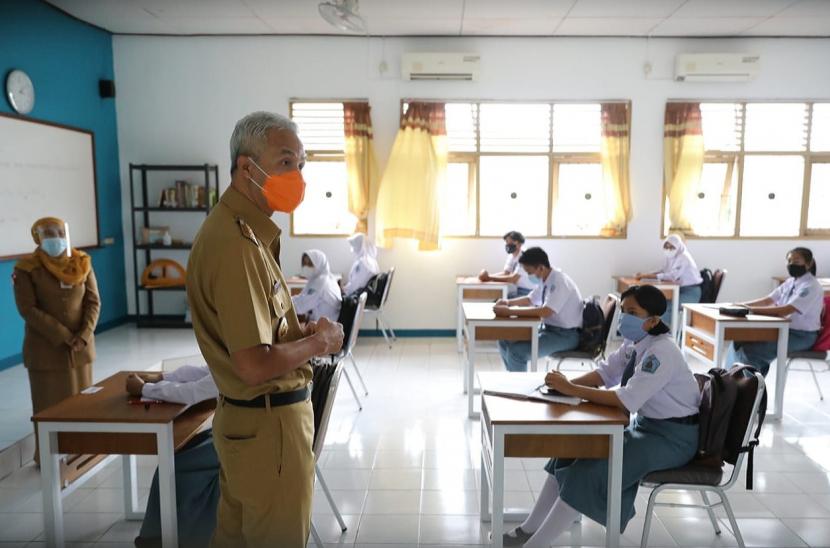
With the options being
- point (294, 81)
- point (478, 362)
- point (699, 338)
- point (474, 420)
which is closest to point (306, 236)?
point (294, 81)

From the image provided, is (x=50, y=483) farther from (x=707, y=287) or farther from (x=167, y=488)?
(x=707, y=287)

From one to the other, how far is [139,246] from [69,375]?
3.63m

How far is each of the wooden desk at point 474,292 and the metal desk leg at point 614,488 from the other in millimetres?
3610

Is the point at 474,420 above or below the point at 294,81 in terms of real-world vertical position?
below

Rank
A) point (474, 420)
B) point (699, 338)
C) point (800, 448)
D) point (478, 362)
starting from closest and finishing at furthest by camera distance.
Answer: point (800, 448)
point (474, 420)
point (699, 338)
point (478, 362)

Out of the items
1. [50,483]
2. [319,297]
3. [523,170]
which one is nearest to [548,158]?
[523,170]

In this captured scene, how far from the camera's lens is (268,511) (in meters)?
1.40

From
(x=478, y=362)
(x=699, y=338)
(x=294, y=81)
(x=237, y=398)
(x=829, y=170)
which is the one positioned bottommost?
(x=478, y=362)

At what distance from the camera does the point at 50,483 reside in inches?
79.1

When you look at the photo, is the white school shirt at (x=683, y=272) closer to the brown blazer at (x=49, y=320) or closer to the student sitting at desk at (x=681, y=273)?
the student sitting at desk at (x=681, y=273)

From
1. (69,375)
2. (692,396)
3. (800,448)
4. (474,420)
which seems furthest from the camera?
(474,420)

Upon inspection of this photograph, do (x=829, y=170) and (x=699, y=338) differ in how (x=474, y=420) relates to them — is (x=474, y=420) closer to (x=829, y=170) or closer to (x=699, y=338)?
(x=699, y=338)

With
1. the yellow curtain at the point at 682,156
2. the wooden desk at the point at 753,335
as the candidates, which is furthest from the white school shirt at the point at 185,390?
the yellow curtain at the point at 682,156

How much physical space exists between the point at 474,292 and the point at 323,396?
3819 mm
